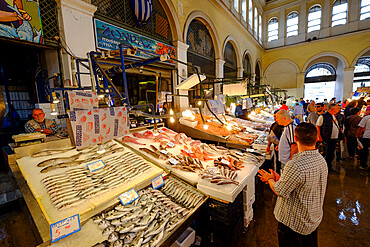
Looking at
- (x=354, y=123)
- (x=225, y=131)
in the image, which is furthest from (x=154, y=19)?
(x=354, y=123)

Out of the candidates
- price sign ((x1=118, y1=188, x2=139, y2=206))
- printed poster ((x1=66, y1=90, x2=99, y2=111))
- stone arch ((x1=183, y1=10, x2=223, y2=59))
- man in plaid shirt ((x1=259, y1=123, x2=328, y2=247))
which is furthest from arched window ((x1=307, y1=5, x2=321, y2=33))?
price sign ((x1=118, y1=188, x2=139, y2=206))

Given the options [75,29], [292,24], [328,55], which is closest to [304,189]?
[75,29]

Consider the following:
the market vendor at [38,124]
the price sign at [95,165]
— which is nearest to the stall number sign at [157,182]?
the price sign at [95,165]

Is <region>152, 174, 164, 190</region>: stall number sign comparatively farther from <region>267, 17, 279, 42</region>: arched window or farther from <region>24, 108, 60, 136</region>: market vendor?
<region>267, 17, 279, 42</region>: arched window

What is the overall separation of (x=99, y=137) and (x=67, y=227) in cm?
115

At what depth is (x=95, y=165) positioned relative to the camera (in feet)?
8.59

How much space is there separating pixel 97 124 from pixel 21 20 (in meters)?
3.83

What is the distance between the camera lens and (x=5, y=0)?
339cm

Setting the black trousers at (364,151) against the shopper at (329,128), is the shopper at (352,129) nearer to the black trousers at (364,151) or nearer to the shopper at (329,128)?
the black trousers at (364,151)

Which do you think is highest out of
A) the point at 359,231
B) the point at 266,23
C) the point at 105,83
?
the point at 266,23

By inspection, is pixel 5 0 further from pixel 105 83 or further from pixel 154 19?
pixel 154 19

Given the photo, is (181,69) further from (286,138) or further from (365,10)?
(365,10)

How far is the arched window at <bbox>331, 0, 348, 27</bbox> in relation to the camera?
61.4 ft

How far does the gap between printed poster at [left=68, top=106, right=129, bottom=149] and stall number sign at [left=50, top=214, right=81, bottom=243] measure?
91 centimetres
